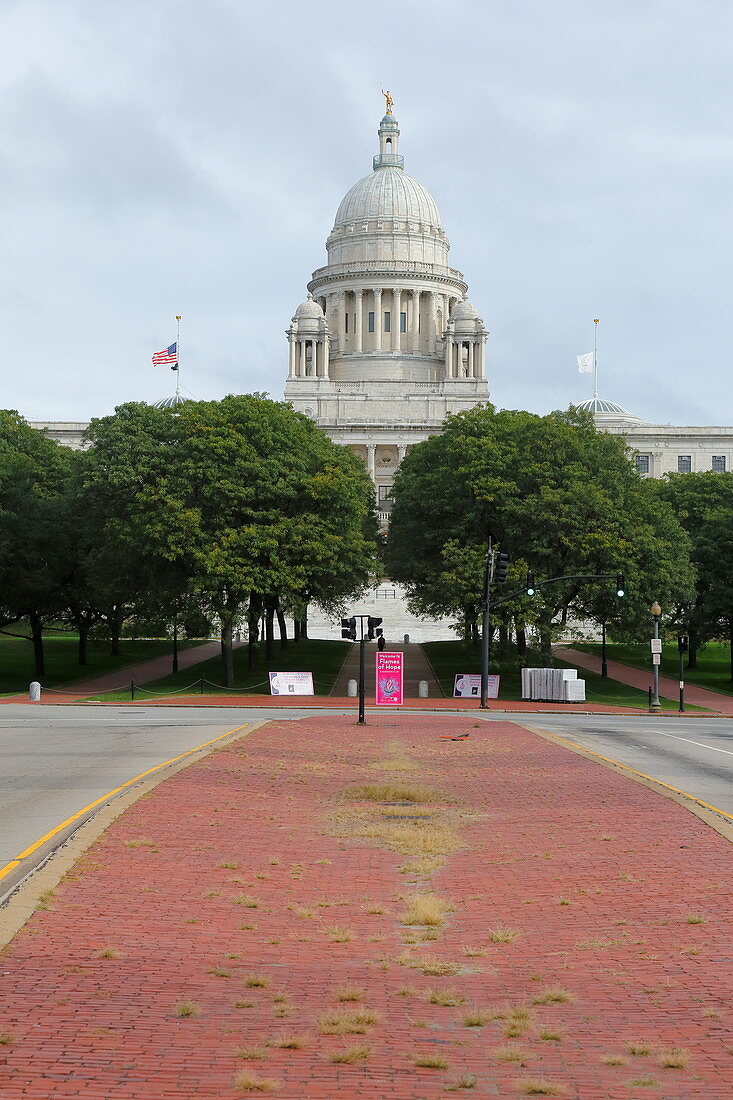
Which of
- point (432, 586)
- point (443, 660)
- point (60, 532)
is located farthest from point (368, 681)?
point (60, 532)

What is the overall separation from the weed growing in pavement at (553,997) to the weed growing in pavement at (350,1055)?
1.79 meters

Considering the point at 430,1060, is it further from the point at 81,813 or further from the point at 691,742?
the point at 691,742

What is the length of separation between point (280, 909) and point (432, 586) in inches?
1956

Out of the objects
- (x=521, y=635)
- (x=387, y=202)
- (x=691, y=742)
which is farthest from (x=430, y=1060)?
(x=387, y=202)

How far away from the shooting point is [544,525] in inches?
2340

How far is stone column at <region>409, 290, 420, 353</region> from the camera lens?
152m

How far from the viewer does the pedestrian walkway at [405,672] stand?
58.1 metres

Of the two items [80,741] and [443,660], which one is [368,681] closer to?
[443,660]

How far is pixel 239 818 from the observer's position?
56.1 ft

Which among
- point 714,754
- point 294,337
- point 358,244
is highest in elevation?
point 358,244

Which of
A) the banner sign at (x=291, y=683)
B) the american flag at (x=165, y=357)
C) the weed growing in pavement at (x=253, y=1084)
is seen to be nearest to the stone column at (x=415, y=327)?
the american flag at (x=165, y=357)

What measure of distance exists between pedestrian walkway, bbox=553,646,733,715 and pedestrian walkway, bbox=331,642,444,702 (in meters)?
9.80

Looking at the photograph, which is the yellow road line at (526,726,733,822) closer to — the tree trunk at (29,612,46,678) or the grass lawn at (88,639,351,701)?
the grass lawn at (88,639,351,701)

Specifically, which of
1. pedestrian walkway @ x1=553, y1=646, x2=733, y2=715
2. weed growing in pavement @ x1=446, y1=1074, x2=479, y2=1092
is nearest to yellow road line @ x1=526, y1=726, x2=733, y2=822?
weed growing in pavement @ x1=446, y1=1074, x2=479, y2=1092
